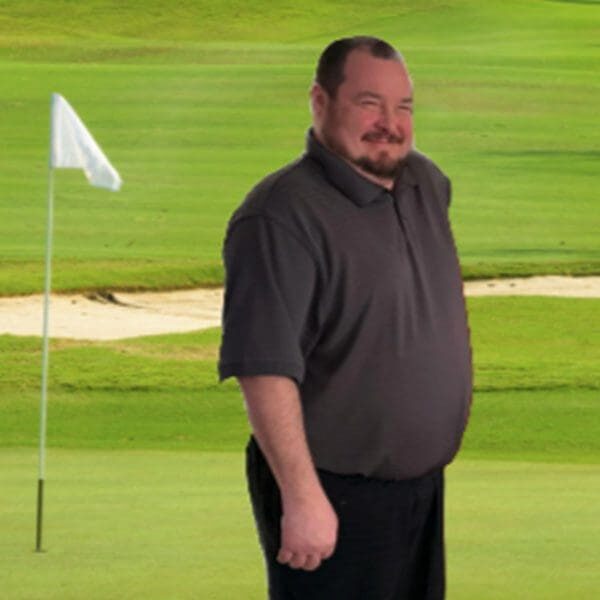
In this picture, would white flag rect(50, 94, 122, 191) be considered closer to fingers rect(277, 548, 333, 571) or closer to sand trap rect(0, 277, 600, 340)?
fingers rect(277, 548, 333, 571)

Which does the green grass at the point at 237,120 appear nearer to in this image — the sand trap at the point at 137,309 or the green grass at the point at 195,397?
the sand trap at the point at 137,309

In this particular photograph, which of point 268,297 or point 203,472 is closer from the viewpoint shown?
point 268,297

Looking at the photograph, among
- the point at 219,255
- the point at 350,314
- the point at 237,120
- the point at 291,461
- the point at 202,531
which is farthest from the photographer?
the point at 237,120

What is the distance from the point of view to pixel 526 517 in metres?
9.12

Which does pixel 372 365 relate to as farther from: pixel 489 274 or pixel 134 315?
pixel 489 274

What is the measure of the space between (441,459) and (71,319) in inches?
642

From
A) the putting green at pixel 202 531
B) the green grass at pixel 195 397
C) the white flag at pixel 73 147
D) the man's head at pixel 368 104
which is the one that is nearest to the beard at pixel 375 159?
the man's head at pixel 368 104

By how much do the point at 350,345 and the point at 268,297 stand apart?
0.62ft

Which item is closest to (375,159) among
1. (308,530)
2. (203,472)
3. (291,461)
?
(291,461)

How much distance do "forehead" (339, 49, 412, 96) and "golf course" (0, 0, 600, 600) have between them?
124 inches

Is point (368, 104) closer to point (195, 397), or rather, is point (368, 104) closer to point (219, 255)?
point (195, 397)

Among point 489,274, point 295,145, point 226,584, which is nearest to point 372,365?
point 226,584

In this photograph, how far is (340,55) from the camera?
4.43m

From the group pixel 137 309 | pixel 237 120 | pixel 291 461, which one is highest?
pixel 237 120
